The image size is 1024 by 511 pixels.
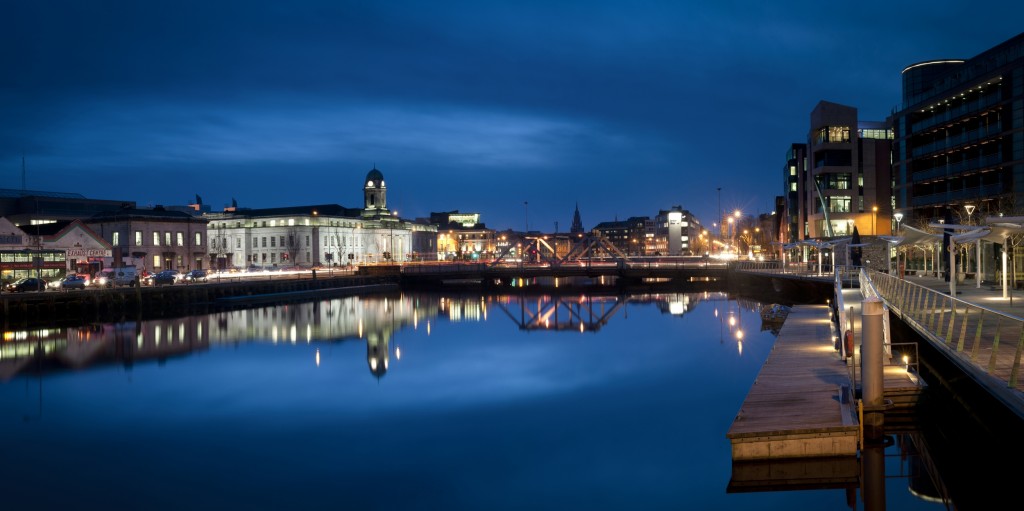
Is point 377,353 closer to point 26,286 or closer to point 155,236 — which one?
point 26,286

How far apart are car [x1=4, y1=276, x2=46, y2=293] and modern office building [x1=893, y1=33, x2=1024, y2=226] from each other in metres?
71.8

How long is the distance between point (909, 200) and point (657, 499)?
2990 inches

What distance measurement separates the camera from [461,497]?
17.3 metres

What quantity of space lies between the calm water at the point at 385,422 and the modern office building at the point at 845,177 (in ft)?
161

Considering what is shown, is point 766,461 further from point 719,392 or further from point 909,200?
point 909,200

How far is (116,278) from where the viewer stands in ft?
232

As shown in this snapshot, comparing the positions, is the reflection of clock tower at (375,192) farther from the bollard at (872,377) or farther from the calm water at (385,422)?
the bollard at (872,377)

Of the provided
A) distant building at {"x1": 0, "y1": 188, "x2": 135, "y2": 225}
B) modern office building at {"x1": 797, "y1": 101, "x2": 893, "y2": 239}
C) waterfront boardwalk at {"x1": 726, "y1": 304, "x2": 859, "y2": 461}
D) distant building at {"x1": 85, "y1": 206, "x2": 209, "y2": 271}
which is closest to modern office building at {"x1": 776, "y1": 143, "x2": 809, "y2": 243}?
modern office building at {"x1": 797, "y1": 101, "x2": 893, "y2": 239}

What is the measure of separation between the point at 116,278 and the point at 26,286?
9.78 m

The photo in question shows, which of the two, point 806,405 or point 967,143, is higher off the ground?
point 967,143

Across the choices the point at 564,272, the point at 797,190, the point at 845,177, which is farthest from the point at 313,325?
the point at 797,190

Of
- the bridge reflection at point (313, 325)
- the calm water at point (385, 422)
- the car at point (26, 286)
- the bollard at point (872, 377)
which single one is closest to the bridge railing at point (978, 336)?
the bollard at point (872, 377)

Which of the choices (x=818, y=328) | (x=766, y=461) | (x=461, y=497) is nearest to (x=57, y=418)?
(x=461, y=497)

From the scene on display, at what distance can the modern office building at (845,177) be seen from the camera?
300ft
